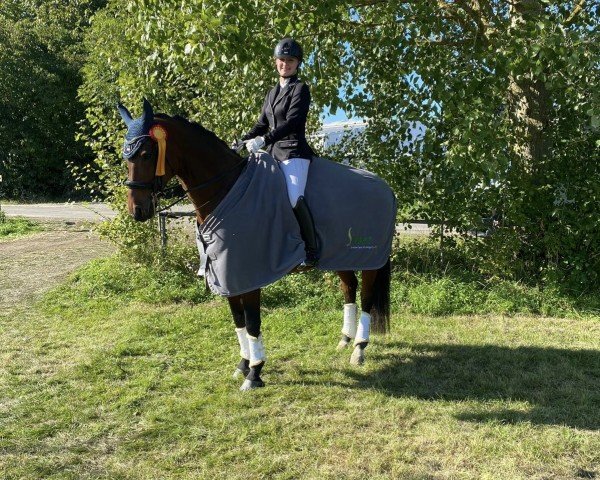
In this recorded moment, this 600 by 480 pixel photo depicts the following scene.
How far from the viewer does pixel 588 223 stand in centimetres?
627

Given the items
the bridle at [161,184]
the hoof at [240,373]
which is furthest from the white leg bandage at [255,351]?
the bridle at [161,184]

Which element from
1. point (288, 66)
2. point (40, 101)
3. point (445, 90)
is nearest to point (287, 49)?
point (288, 66)

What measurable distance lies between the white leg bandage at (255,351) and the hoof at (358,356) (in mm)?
902

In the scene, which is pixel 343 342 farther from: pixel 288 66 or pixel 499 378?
pixel 288 66

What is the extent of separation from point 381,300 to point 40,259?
6980 millimetres

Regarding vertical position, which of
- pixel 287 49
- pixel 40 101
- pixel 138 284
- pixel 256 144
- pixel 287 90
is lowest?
pixel 138 284

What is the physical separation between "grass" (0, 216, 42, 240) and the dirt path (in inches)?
25.2

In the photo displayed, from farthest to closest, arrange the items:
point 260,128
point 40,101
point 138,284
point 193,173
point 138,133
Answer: point 40,101
point 138,284
point 260,128
point 193,173
point 138,133

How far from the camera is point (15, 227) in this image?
13.6 meters

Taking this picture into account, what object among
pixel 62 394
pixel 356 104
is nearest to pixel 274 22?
pixel 356 104

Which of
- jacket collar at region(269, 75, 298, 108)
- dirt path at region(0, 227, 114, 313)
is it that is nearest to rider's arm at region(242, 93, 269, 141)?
jacket collar at region(269, 75, 298, 108)

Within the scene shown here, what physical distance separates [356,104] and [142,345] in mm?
3673

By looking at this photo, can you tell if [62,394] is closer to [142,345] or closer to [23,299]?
[142,345]

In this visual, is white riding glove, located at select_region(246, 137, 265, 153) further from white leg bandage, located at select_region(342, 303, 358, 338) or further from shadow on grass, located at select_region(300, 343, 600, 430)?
shadow on grass, located at select_region(300, 343, 600, 430)
